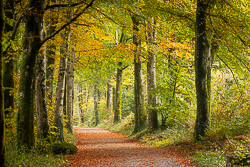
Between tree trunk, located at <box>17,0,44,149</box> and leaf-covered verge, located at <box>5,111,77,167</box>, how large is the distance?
15.6 inches

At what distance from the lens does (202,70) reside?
374 inches

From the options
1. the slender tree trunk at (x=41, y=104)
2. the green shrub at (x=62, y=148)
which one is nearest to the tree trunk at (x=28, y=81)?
the green shrub at (x=62, y=148)

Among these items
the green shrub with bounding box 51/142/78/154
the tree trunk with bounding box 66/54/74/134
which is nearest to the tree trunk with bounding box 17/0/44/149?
the green shrub with bounding box 51/142/78/154

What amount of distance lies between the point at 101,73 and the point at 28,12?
1295 centimetres

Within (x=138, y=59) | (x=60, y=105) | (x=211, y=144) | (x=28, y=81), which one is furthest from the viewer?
(x=138, y=59)

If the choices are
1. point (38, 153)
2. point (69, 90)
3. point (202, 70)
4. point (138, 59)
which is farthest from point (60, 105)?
point (138, 59)

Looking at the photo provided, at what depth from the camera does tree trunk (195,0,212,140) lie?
30.7 ft

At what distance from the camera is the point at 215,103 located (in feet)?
34.4

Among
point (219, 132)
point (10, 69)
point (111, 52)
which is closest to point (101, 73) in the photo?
point (111, 52)

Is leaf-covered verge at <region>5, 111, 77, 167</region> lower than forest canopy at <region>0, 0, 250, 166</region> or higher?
lower

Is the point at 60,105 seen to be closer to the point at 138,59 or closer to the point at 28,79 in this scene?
the point at 28,79

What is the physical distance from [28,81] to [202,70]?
6897 millimetres

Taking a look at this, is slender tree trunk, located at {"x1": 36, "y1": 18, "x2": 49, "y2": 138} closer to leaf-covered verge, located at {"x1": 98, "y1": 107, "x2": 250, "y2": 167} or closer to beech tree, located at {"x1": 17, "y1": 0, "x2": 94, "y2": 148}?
beech tree, located at {"x1": 17, "y1": 0, "x2": 94, "y2": 148}

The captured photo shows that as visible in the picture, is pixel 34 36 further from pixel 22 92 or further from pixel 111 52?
pixel 111 52
